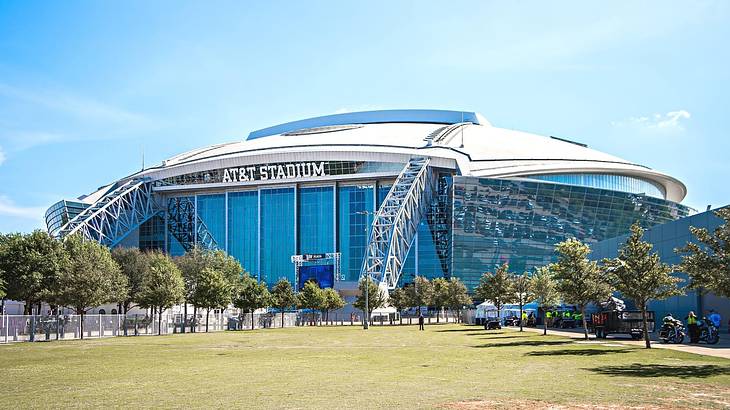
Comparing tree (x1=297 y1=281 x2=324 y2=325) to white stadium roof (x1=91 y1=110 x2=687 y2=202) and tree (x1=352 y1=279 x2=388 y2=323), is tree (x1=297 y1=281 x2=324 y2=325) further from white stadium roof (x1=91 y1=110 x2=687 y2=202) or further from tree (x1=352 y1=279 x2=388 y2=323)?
white stadium roof (x1=91 y1=110 x2=687 y2=202)

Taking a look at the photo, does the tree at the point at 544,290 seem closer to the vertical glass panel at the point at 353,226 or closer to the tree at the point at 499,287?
the tree at the point at 499,287

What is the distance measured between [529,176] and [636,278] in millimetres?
80046

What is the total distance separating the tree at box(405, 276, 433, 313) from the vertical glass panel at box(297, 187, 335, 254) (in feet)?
61.7

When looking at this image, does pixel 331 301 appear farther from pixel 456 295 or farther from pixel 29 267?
pixel 29 267

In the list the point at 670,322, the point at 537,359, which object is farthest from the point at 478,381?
the point at 670,322

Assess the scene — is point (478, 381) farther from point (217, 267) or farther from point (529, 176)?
point (529, 176)

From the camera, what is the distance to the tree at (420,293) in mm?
104750

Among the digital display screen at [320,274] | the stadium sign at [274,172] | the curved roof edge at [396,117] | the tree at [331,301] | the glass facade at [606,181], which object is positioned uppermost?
the curved roof edge at [396,117]

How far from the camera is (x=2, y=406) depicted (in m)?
17.7

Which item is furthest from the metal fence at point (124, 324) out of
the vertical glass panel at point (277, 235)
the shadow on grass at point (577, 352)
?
the shadow on grass at point (577, 352)

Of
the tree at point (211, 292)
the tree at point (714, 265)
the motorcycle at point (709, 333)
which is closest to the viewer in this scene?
the tree at point (714, 265)

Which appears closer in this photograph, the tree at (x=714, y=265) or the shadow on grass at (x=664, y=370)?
the shadow on grass at (x=664, y=370)

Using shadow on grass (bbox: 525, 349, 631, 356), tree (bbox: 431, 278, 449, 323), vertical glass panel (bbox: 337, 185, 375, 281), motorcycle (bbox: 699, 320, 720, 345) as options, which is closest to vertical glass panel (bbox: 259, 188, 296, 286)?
vertical glass panel (bbox: 337, 185, 375, 281)

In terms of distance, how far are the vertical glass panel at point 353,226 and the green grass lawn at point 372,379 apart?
274ft
